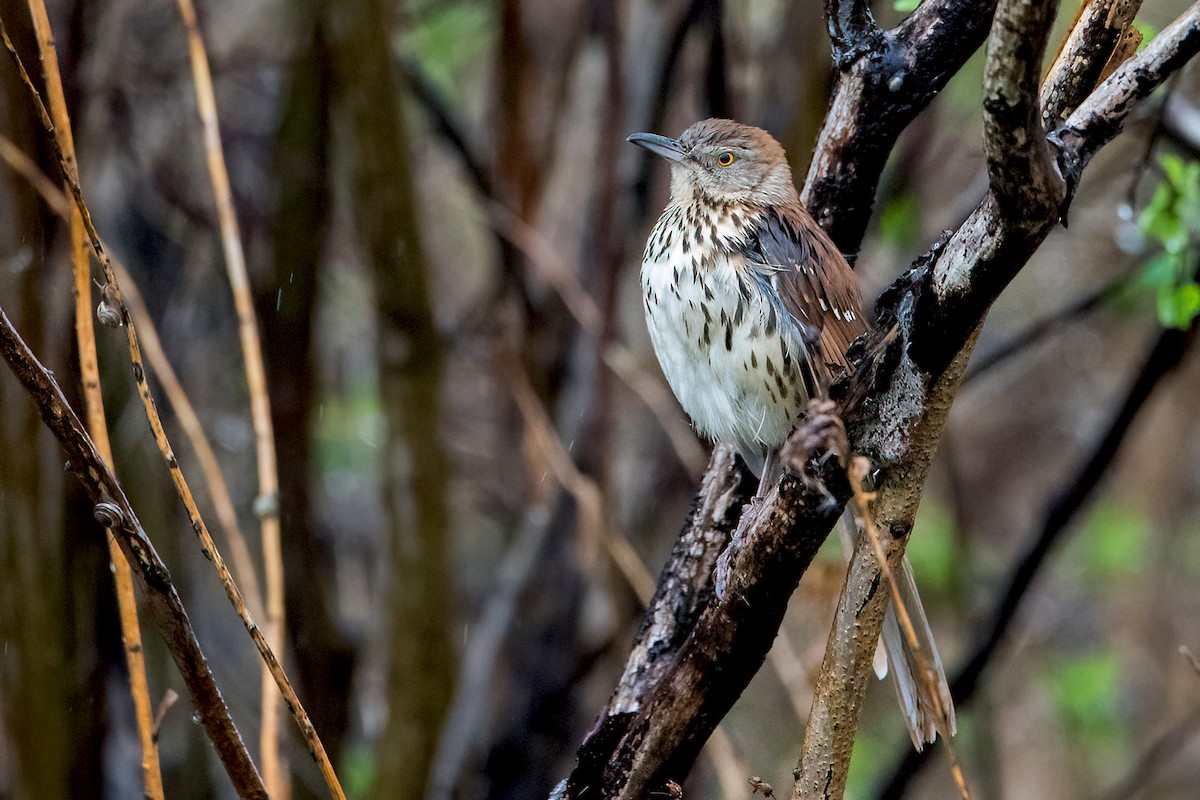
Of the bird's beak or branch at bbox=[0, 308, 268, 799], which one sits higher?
the bird's beak

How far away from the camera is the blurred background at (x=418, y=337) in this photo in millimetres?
2988

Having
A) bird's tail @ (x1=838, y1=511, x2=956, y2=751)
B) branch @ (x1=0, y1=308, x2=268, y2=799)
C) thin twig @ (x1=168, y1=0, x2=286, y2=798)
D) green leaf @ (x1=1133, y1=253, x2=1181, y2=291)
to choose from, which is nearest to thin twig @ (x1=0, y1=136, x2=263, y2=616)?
thin twig @ (x1=168, y1=0, x2=286, y2=798)

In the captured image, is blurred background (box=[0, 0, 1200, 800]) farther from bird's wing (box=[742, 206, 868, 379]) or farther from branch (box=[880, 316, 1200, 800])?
bird's wing (box=[742, 206, 868, 379])

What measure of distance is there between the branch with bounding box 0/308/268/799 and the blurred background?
130 cm

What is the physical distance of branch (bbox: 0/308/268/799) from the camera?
1.35 meters

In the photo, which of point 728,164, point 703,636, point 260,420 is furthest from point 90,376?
point 728,164

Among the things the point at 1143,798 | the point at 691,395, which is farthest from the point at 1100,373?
the point at 691,395

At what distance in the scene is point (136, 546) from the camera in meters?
1.41

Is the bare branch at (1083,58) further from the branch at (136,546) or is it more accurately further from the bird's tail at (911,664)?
the branch at (136,546)

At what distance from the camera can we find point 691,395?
285 cm

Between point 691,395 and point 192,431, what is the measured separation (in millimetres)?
1195

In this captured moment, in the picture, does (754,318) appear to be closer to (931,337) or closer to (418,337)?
(931,337)

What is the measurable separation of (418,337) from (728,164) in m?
1.10

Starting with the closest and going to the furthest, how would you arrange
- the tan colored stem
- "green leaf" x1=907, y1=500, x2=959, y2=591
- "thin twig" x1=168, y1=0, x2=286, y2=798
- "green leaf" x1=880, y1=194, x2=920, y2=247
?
the tan colored stem → "thin twig" x1=168, y1=0, x2=286, y2=798 → "green leaf" x1=880, y1=194, x2=920, y2=247 → "green leaf" x1=907, y1=500, x2=959, y2=591
